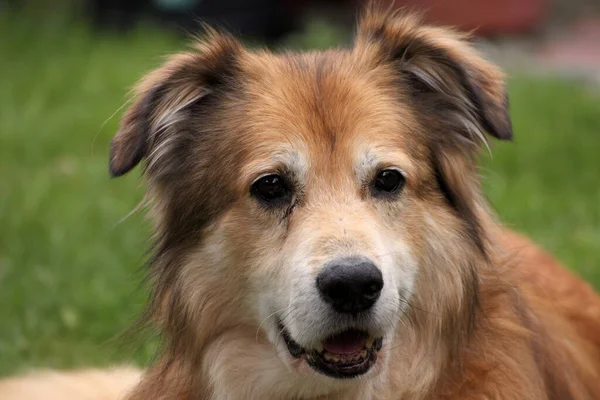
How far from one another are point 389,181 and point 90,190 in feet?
13.8

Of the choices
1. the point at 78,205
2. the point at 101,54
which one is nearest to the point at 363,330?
the point at 78,205

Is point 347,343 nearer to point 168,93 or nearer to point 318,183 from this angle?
point 318,183

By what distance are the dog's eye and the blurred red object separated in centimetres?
839

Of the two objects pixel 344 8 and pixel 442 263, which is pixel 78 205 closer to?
pixel 442 263

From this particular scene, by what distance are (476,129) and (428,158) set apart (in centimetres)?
22

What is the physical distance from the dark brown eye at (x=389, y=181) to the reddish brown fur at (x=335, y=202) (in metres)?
0.04

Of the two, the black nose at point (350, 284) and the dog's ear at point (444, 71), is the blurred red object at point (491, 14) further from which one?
the black nose at point (350, 284)

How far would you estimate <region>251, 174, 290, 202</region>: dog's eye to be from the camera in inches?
141

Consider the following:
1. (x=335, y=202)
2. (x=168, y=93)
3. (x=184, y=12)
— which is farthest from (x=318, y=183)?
(x=184, y=12)

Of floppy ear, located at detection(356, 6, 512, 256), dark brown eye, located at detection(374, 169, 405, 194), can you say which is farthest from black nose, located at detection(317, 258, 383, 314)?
floppy ear, located at detection(356, 6, 512, 256)

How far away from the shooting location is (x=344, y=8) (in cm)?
1241

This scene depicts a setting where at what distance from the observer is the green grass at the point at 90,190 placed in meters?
5.66

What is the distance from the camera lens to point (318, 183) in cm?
354

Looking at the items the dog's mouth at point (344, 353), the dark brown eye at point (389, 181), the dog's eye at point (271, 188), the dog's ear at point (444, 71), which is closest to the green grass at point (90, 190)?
the dog's ear at point (444, 71)
